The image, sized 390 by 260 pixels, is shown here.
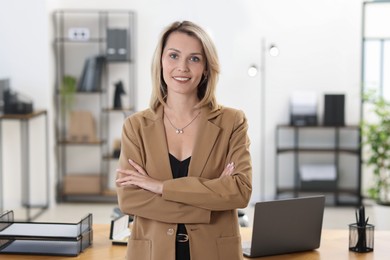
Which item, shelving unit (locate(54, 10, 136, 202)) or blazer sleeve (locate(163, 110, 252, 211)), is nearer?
blazer sleeve (locate(163, 110, 252, 211))

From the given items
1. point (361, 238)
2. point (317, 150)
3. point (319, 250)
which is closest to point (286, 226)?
point (319, 250)

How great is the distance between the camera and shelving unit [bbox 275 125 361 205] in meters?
8.24

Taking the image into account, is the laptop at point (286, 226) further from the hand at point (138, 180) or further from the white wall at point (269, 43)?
the white wall at point (269, 43)

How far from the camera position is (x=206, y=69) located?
3.01 metres

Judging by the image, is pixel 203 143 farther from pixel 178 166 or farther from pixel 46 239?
pixel 46 239

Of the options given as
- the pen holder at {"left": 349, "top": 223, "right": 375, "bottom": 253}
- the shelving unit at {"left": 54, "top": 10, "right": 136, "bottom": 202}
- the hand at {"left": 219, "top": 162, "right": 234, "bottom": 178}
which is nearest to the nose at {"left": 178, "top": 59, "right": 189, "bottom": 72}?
the hand at {"left": 219, "top": 162, "right": 234, "bottom": 178}

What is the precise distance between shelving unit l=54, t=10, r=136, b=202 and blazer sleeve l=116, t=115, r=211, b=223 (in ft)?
16.6

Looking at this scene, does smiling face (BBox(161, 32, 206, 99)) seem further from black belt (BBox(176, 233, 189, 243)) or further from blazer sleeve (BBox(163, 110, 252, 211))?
black belt (BBox(176, 233, 189, 243))

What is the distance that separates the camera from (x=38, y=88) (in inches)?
312

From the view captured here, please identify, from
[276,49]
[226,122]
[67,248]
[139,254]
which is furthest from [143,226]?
[276,49]

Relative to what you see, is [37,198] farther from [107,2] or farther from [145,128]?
[145,128]

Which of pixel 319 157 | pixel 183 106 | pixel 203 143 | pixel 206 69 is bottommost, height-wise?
pixel 319 157

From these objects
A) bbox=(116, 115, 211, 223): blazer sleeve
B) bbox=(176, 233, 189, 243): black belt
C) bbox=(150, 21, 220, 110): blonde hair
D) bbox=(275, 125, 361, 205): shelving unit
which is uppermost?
bbox=(150, 21, 220, 110): blonde hair

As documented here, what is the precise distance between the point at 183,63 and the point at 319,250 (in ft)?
4.12
